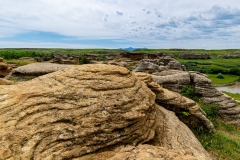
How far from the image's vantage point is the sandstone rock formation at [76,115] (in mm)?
8391

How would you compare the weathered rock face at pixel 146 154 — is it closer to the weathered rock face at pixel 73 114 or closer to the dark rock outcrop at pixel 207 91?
the weathered rock face at pixel 73 114

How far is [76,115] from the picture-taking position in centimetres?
986

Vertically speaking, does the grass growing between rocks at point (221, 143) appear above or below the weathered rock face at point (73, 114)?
below

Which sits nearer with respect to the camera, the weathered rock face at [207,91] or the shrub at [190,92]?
the weathered rock face at [207,91]

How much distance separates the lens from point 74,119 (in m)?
9.72

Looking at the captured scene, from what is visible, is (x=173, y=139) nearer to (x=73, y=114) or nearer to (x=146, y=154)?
(x=146, y=154)

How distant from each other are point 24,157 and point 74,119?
2582mm

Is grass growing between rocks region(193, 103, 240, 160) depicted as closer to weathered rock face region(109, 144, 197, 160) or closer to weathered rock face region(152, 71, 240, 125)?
weathered rock face region(152, 71, 240, 125)

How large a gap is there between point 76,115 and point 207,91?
23.5 metres

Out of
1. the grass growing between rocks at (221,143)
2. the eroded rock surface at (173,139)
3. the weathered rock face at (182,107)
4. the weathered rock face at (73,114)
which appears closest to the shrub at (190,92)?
the grass growing between rocks at (221,143)

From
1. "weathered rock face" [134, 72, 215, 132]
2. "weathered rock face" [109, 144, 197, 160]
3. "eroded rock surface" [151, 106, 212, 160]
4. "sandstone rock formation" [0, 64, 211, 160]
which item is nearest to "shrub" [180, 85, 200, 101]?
"weathered rock face" [134, 72, 215, 132]

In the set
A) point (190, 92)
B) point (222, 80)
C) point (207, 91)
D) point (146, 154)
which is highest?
point (146, 154)

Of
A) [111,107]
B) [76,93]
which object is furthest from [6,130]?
[111,107]

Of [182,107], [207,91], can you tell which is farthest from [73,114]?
[207,91]
